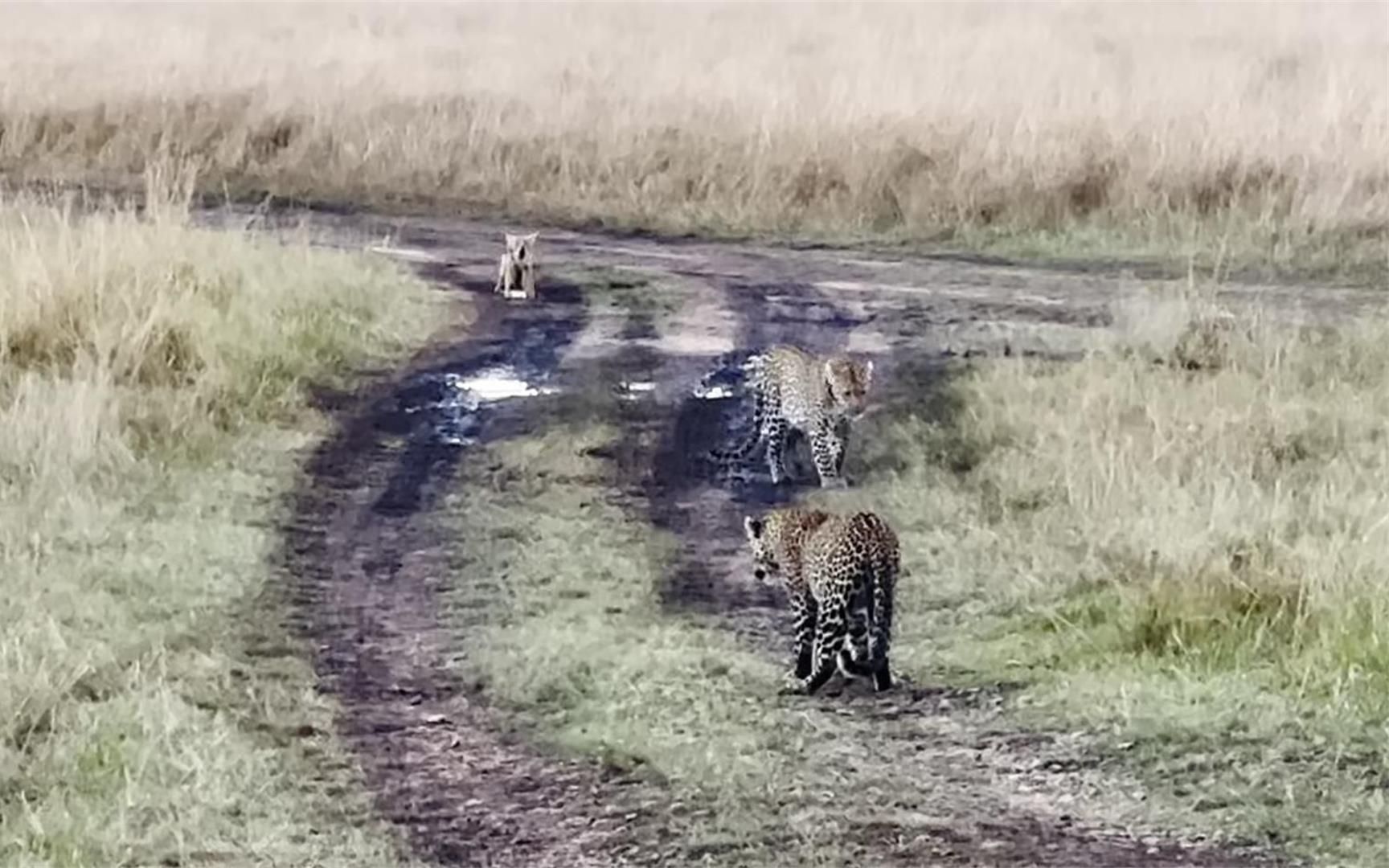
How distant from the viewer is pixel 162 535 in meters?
5.37

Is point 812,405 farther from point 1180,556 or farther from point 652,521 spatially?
point 1180,556

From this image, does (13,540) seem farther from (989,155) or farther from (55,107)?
(55,107)

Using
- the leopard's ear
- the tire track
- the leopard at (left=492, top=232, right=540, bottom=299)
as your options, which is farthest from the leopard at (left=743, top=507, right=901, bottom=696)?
the leopard at (left=492, top=232, right=540, bottom=299)

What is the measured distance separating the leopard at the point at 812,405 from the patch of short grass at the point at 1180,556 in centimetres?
17

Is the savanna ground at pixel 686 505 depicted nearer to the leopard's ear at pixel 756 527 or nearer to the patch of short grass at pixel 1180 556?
the patch of short grass at pixel 1180 556

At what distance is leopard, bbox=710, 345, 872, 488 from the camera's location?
6.16 metres

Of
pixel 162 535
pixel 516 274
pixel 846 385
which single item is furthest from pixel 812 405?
pixel 516 274

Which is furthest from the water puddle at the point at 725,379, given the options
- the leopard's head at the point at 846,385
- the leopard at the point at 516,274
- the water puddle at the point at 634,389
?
the leopard at the point at 516,274

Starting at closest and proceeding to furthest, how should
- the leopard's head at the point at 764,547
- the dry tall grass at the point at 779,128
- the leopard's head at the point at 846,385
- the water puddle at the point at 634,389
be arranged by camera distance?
the leopard's head at the point at 764,547 < the leopard's head at the point at 846,385 < the water puddle at the point at 634,389 < the dry tall grass at the point at 779,128

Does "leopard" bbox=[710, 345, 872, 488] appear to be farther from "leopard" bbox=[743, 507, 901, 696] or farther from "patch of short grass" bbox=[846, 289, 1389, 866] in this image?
"leopard" bbox=[743, 507, 901, 696]

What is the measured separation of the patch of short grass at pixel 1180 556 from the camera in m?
4.02

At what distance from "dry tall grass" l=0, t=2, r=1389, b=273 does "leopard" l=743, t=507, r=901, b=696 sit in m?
7.29

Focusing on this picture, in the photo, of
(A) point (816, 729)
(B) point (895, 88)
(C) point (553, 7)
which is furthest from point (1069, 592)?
(C) point (553, 7)

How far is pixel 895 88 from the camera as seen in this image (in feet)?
50.3
